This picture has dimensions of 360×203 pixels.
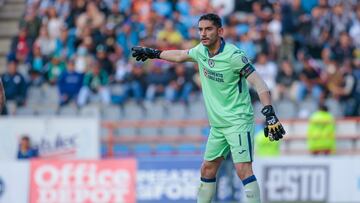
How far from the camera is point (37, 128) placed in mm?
21031

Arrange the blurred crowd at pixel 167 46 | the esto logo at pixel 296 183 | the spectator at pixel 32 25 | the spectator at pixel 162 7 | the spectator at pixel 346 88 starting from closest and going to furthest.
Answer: the esto logo at pixel 296 183
the spectator at pixel 346 88
the blurred crowd at pixel 167 46
the spectator at pixel 162 7
the spectator at pixel 32 25

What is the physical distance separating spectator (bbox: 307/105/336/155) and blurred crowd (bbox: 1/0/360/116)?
61 centimetres

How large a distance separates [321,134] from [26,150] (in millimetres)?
5589

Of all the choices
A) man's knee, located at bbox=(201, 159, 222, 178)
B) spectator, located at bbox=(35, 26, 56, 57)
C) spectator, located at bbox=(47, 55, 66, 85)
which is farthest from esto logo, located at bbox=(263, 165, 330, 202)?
man's knee, located at bbox=(201, 159, 222, 178)

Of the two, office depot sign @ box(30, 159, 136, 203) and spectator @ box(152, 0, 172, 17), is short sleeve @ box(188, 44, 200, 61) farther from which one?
spectator @ box(152, 0, 172, 17)

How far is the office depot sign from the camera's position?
62.4 ft

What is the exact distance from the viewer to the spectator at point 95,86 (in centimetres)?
2358

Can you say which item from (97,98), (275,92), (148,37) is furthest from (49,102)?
(275,92)

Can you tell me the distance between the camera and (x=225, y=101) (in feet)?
38.7

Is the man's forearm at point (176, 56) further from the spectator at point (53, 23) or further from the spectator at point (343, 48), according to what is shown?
the spectator at point (53, 23)

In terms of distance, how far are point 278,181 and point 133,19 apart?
22.4ft

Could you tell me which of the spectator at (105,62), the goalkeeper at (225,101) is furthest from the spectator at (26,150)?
the goalkeeper at (225,101)

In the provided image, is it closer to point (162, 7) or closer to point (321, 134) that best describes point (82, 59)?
point (162, 7)

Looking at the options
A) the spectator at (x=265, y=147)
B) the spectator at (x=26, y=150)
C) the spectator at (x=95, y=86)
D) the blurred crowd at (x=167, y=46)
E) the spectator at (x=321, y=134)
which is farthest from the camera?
the spectator at (x=95, y=86)
